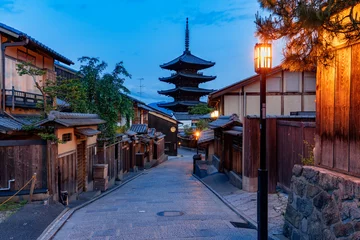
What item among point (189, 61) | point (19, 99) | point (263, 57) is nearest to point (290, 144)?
point (263, 57)

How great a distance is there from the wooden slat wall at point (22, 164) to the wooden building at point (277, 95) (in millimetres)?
12249

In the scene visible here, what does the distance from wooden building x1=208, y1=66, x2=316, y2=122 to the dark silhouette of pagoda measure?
93.3 ft

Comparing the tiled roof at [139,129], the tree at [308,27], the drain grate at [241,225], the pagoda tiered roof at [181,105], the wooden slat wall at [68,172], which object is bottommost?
the drain grate at [241,225]

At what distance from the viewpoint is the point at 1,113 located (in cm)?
1305

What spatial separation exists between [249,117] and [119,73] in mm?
8908

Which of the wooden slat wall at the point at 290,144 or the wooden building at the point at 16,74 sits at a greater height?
the wooden building at the point at 16,74

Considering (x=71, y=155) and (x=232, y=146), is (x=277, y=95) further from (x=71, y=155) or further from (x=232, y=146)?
(x=71, y=155)

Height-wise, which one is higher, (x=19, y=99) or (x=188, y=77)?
(x=188, y=77)

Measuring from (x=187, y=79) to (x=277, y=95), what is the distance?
31814 millimetres

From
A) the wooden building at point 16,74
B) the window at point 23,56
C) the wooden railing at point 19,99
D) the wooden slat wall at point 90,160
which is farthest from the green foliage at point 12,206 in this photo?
the window at point 23,56

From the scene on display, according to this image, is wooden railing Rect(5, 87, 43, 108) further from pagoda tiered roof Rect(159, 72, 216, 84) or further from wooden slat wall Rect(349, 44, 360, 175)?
pagoda tiered roof Rect(159, 72, 216, 84)

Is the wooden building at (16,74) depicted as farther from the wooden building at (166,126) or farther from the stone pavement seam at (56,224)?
the wooden building at (166,126)

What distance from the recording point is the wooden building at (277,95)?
62.9 ft

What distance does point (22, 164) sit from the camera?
9.43m
